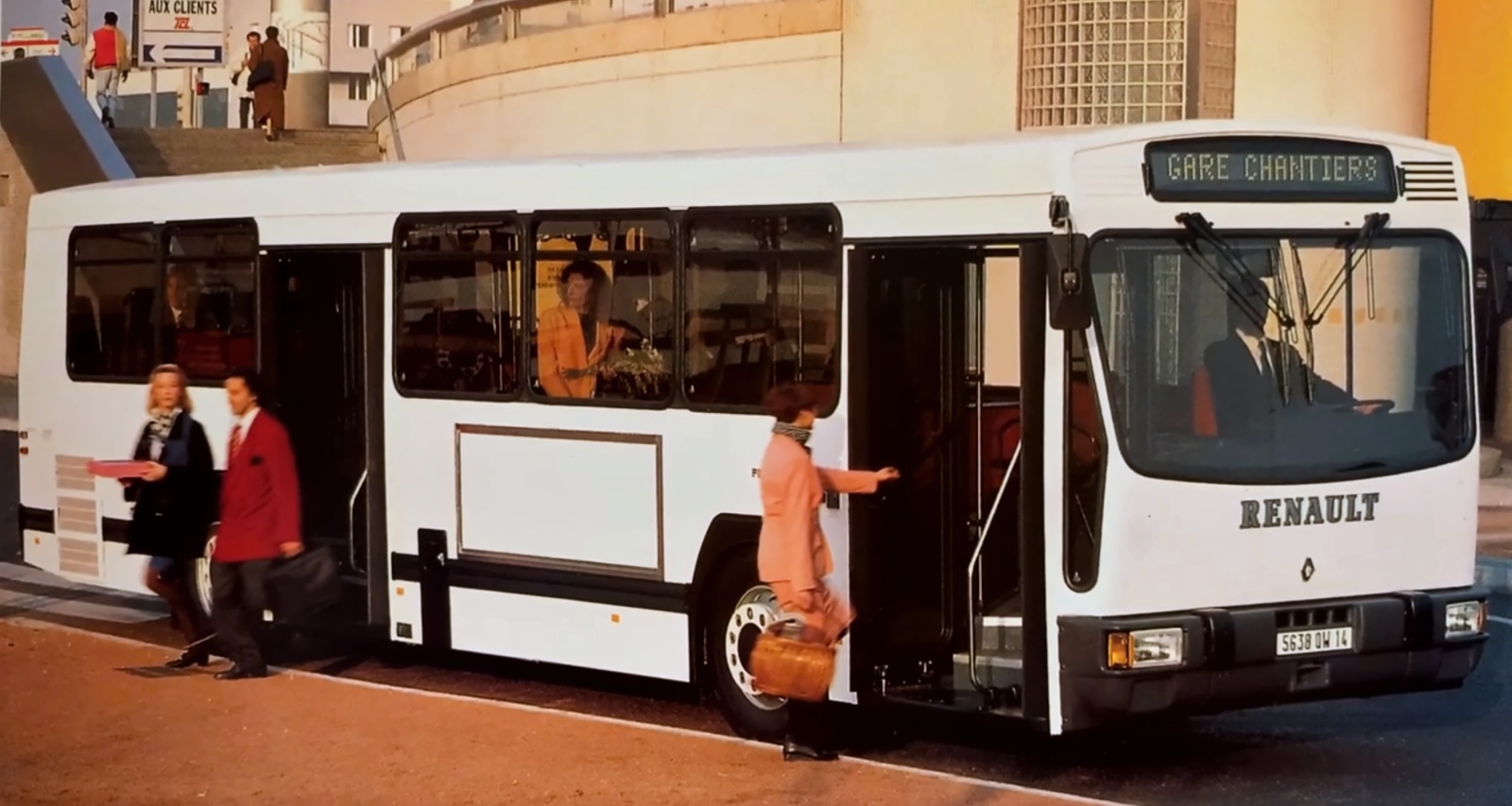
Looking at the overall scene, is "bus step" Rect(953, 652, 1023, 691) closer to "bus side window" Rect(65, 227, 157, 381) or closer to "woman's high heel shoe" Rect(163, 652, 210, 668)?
"woman's high heel shoe" Rect(163, 652, 210, 668)

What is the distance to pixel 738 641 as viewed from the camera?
11195 mm

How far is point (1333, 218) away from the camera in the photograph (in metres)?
10.3

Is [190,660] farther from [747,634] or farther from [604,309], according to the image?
[747,634]

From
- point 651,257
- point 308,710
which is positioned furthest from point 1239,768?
point 308,710

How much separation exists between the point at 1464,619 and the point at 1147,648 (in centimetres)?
165

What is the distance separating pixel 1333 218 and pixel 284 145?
27.1 meters

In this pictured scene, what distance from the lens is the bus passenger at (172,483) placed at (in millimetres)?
13070

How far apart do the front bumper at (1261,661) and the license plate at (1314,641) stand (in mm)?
22

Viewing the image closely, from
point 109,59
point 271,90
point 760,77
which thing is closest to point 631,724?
point 760,77

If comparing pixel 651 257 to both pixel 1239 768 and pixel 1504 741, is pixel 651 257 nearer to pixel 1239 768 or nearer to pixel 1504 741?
pixel 1239 768

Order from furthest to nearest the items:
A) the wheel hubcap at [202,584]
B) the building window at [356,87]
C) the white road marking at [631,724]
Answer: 1. the building window at [356,87]
2. the wheel hubcap at [202,584]
3. the white road marking at [631,724]

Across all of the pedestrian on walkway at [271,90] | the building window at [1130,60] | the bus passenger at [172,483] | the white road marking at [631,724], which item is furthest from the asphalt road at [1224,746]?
the pedestrian on walkway at [271,90]

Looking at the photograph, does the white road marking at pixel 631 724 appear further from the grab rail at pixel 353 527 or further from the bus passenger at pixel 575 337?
the bus passenger at pixel 575 337

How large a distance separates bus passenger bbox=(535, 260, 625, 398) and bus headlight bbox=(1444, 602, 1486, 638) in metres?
4.03
